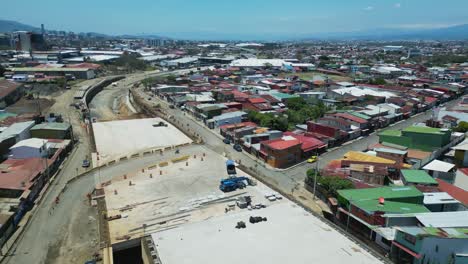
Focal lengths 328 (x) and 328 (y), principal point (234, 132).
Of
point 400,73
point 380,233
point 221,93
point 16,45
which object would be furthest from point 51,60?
point 380,233

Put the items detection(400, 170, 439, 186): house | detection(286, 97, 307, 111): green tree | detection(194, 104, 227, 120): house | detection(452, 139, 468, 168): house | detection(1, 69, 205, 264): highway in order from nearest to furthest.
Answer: detection(1, 69, 205, 264): highway → detection(400, 170, 439, 186): house → detection(452, 139, 468, 168): house → detection(194, 104, 227, 120): house → detection(286, 97, 307, 111): green tree

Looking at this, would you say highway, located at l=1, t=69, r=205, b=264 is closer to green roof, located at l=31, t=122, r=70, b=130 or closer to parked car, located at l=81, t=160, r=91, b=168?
parked car, located at l=81, t=160, r=91, b=168

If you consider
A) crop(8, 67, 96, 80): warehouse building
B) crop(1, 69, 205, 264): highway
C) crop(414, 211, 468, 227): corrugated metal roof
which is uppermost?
crop(8, 67, 96, 80): warehouse building

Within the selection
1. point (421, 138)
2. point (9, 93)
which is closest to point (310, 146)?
point (421, 138)

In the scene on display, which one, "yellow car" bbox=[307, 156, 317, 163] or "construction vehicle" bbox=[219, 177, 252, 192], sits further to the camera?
"yellow car" bbox=[307, 156, 317, 163]

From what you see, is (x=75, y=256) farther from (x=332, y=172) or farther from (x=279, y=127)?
(x=279, y=127)

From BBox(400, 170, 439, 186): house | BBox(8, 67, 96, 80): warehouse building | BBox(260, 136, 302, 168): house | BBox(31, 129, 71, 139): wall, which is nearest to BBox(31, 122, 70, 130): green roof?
BBox(31, 129, 71, 139): wall
